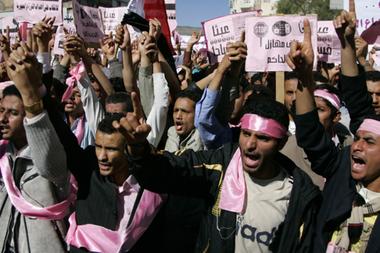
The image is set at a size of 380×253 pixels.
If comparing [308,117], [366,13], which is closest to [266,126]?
[308,117]

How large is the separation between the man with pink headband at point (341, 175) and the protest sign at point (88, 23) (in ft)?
15.4

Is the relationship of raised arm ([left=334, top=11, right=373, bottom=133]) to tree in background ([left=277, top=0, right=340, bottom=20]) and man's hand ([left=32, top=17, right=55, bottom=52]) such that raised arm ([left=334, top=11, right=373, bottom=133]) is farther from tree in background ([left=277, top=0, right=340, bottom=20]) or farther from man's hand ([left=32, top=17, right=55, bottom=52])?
tree in background ([left=277, top=0, right=340, bottom=20])

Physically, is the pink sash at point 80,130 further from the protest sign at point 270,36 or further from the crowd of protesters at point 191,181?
the protest sign at point 270,36

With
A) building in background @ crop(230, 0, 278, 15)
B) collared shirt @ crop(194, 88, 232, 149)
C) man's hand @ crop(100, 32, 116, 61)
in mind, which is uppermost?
building in background @ crop(230, 0, 278, 15)

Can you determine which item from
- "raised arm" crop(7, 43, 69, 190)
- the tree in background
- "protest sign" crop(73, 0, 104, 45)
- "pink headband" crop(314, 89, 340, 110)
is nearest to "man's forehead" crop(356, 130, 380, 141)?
"pink headband" crop(314, 89, 340, 110)

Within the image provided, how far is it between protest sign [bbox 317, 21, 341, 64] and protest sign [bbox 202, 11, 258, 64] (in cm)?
106

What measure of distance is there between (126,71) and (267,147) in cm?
205

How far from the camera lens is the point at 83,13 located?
764 centimetres

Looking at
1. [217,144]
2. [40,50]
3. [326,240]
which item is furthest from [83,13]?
[326,240]

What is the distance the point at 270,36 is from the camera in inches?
238

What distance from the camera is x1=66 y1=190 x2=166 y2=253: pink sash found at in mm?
3141

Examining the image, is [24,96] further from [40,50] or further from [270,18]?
[270,18]

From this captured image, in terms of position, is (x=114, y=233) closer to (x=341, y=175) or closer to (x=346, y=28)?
(x=341, y=175)

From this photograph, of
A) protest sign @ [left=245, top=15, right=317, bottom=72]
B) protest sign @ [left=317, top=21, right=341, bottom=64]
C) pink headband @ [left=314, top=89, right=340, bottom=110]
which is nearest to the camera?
pink headband @ [left=314, top=89, right=340, bottom=110]
